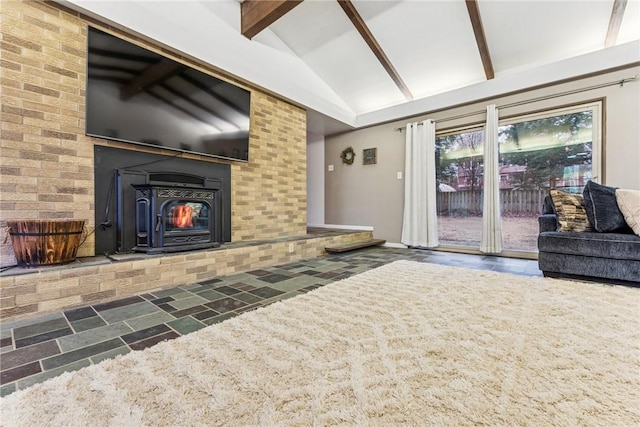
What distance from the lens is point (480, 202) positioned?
399 cm

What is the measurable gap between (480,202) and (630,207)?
1707 millimetres

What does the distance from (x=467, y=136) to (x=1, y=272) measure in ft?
17.0

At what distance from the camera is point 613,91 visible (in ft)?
9.92

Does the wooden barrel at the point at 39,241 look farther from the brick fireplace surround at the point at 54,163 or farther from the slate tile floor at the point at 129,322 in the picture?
the slate tile floor at the point at 129,322

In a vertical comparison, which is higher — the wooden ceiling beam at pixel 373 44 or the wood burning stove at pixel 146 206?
the wooden ceiling beam at pixel 373 44

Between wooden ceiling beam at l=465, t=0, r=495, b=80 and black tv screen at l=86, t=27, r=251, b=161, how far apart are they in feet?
8.94

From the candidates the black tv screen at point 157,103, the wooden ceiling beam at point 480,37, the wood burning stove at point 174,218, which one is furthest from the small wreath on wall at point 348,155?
the wood burning stove at point 174,218

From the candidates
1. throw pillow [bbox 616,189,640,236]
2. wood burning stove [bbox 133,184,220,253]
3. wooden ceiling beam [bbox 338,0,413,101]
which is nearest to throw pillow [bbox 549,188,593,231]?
throw pillow [bbox 616,189,640,236]

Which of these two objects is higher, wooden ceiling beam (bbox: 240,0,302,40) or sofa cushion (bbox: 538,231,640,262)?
wooden ceiling beam (bbox: 240,0,302,40)

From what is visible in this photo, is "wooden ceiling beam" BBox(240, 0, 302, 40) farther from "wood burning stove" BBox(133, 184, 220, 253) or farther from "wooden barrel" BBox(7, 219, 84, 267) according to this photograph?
"wooden barrel" BBox(7, 219, 84, 267)

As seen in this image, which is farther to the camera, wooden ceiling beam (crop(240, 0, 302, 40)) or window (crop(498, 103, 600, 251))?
window (crop(498, 103, 600, 251))

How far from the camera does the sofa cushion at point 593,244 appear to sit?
2.17 metres

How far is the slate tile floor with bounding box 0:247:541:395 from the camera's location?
3.73 feet

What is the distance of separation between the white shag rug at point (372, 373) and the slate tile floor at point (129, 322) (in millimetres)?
146
